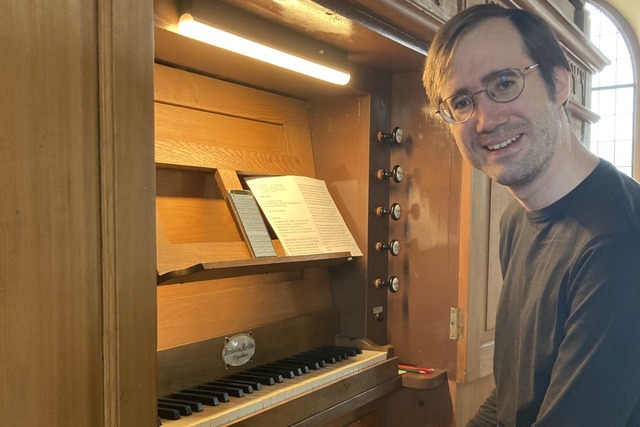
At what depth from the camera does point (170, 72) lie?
1.90 meters

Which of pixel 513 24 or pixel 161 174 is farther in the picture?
pixel 161 174

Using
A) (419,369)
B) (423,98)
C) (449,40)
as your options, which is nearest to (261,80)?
(423,98)

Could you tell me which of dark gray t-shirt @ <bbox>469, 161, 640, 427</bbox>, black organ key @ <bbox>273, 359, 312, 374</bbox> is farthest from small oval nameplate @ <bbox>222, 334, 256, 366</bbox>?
dark gray t-shirt @ <bbox>469, 161, 640, 427</bbox>

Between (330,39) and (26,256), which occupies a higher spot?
A: (330,39)

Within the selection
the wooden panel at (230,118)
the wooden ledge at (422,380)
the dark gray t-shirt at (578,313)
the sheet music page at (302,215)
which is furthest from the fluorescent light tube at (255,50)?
the wooden ledge at (422,380)

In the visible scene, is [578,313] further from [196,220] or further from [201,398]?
[196,220]

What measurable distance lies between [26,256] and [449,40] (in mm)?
974

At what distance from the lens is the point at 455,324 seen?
7.66 ft

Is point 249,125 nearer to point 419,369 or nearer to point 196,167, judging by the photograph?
point 196,167

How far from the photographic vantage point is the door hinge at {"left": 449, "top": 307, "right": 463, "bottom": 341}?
2.32 m

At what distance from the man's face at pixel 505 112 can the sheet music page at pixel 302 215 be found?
94 cm

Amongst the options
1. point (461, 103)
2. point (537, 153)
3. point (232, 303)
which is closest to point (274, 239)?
point (232, 303)

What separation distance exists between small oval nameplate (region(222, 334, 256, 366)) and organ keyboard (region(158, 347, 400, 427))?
45mm

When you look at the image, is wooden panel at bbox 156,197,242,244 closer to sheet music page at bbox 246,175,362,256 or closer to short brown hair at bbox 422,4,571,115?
sheet music page at bbox 246,175,362,256
